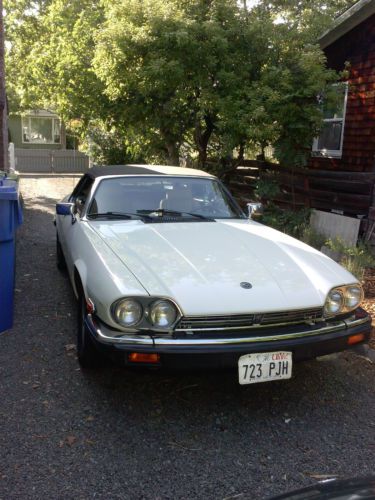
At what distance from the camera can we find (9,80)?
24359mm

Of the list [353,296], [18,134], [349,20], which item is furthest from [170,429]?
[18,134]

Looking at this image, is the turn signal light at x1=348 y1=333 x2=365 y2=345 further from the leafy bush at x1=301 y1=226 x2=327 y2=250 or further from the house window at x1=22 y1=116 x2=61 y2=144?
the house window at x1=22 y1=116 x2=61 y2=144

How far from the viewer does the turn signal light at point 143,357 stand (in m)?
2.77

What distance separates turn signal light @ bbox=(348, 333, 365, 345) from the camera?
124 inches

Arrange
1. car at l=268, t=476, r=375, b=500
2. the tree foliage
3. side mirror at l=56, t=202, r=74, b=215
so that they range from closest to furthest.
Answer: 1. car at l=268, t=476, r=375, b=500
2. side mirror at l=56, t=202, r=74, b=215
3. the tree foliage

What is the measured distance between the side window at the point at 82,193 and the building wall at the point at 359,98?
5.87 m

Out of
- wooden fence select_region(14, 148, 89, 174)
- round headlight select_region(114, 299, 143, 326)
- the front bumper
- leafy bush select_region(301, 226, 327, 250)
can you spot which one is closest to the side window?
the front bumper

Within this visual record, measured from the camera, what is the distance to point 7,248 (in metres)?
4.25

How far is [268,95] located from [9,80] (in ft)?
65.8

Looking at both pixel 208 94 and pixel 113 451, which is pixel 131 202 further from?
A: pixel 208 94

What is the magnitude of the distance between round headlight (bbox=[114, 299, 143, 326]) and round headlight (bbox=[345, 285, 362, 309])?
1.39 meters

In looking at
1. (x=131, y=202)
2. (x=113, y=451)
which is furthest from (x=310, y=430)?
(x=131, y=202)

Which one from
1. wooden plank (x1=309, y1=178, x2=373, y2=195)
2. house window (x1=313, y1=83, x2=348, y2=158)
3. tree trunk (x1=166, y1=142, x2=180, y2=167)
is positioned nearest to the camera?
wooden plank (x1=309, y1=178, x2=373, y2=195)

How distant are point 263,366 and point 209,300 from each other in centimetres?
51
